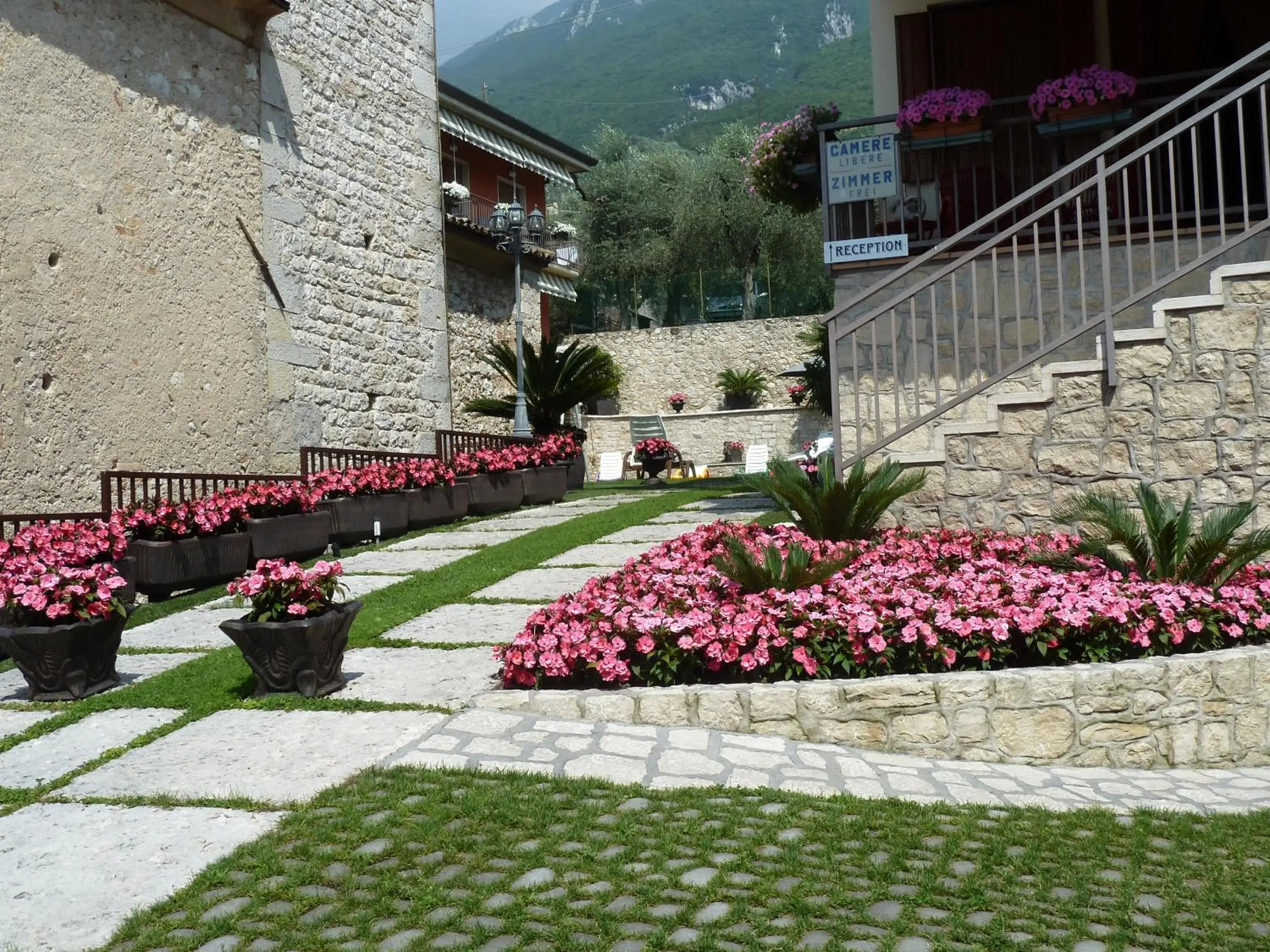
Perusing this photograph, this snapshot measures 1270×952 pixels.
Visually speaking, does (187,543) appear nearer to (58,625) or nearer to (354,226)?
(58,625)

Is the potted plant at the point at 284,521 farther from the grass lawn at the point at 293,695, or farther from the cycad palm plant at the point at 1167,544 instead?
the cycad palm plant at the point at 1167,544

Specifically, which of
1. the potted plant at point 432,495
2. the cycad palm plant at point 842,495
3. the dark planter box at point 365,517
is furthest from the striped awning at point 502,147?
the cycad palm plant at point 842,495

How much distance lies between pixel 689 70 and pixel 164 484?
5161 inches

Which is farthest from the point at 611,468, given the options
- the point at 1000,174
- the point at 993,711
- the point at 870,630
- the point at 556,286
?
the point at 993,711

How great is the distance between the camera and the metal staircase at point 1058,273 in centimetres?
693

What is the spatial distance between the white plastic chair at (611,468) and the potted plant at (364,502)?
13.3 m

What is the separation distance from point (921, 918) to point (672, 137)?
87.2m

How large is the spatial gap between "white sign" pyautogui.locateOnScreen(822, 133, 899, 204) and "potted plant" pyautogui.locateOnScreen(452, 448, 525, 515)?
4867 mm

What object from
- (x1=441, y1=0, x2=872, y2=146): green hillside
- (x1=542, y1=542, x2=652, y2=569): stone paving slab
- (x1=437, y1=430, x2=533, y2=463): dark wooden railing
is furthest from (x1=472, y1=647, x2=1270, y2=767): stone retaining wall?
(x1=441, y1=0, x2=872, y2=146): green hillside

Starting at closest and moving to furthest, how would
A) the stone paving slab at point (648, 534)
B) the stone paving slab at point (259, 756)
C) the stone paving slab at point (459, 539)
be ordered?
1. the stone paving slab at point (259, 756)
2. the stone paving slab at point (648, 534)
3. the stone paving slab at point (459, 539)

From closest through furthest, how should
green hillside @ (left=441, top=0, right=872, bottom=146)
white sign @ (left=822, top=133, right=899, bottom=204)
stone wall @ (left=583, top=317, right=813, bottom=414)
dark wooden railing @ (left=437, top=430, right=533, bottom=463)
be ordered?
1. white sign @ (left=822, top=133, right=899, bottom=204)
2. dark wooden railing @ (left=437, top=430, right=533, bottom=463)
3. stone wall @ (left=583, top=317, right=813, bottom=414)
4. green hillside @ (left=441, top=0, right=872, bottom=146)

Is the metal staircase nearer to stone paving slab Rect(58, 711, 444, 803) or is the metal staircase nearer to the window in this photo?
stone paving slab Rect(58, 711, 444, 803)

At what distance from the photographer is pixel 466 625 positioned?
6.38 m

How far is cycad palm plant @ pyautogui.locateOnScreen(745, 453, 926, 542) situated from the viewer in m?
A: 6.74
